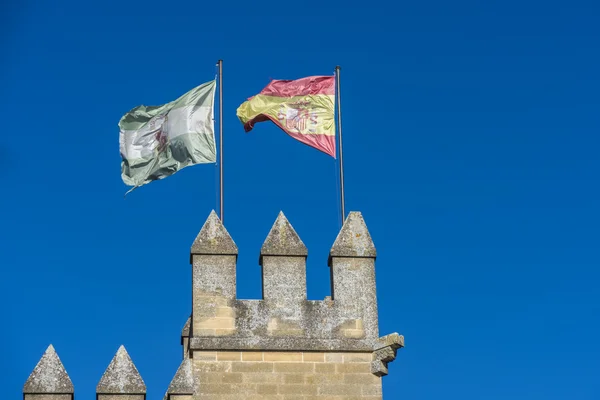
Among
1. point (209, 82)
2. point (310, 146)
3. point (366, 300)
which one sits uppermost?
point (209, 82)

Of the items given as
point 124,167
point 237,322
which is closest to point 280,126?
point 124,167

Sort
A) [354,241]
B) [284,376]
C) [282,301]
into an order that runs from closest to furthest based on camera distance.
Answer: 1. [284,376]
2. [282,301]
3. [354,241]

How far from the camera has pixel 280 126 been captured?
27328mm

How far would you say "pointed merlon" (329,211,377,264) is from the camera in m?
23.8

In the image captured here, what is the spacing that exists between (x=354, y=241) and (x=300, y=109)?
4.57 metres

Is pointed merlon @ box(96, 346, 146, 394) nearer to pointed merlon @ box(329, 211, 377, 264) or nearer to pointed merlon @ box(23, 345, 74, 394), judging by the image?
pointed merlon @ box(23, 345, 74, 394)

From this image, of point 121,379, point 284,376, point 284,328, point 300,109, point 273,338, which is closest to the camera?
point 121,379

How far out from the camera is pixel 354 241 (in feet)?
78.5

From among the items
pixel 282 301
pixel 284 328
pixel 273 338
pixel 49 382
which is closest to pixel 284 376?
pixel 273 338

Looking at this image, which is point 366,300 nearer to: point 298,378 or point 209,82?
point 298,378

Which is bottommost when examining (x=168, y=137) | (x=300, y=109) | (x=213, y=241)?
(x=213, y=241)

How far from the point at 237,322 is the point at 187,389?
60.2 inches

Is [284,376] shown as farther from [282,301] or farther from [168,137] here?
[168,137]

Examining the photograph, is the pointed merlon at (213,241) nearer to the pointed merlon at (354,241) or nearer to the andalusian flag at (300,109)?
the pointed merlon at (354,241)
